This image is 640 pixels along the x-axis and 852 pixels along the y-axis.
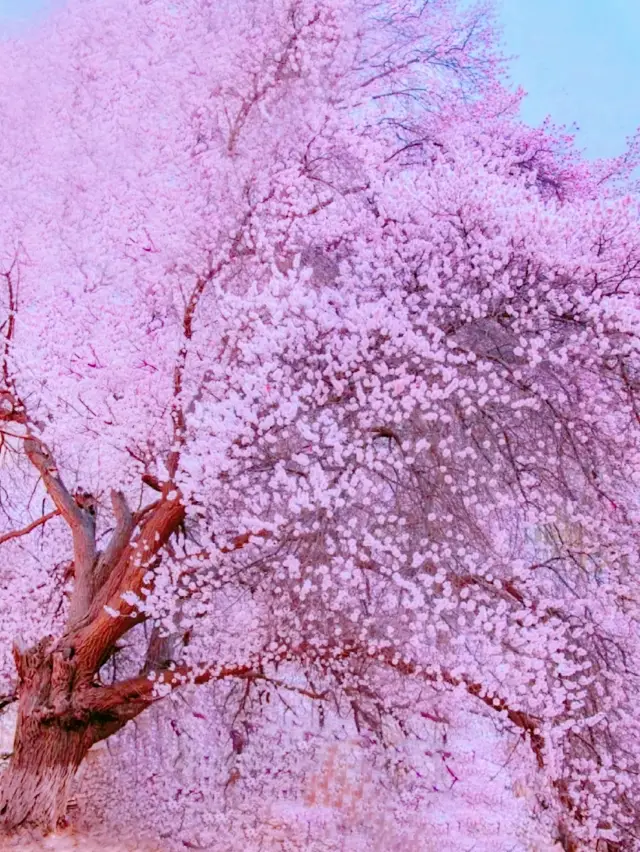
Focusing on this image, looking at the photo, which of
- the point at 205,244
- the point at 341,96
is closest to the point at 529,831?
the point at 205,244

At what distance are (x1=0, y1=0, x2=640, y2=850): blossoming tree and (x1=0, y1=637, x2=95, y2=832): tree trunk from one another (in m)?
0.03

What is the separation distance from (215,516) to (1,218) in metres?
4.49

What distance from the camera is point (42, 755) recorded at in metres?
6.92

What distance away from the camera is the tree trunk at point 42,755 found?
6.70 metres

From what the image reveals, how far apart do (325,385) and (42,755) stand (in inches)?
174

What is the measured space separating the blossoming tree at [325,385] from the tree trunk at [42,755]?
0.03m

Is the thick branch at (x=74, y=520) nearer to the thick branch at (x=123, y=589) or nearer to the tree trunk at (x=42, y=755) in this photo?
the thick branch at (x=123, y=589)

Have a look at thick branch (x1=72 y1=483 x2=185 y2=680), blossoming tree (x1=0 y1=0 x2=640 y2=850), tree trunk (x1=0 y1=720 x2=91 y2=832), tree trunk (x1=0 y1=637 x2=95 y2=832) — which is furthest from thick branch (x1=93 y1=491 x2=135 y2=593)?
tree trunk (x1=0 y1=720 x2=91 y2=832)

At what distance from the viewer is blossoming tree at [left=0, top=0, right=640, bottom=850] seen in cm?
577

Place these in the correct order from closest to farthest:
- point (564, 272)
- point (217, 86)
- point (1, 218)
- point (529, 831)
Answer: point (564, 272) < point (217, 86) < point (1, 218) < point (529, 831)

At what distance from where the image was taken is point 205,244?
710 centimetres

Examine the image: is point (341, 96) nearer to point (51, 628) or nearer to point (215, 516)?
point (215, 516)

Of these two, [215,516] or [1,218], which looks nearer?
[215,516]

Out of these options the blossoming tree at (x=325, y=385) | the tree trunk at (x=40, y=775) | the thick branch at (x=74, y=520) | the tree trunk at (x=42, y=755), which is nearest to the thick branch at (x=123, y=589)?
the blossoming tree at (x=325, y=385)
